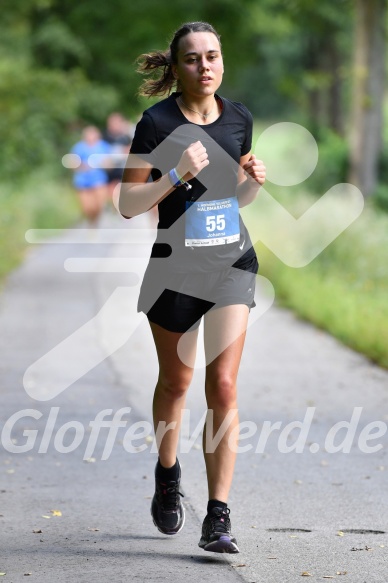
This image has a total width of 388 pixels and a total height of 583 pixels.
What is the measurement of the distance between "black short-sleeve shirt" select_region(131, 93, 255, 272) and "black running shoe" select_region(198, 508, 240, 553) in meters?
0.96

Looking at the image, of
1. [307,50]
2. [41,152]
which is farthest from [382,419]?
[307,50]

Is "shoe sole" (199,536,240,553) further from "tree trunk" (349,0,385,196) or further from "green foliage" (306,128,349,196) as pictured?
"green foliage" (306,128,349,196)

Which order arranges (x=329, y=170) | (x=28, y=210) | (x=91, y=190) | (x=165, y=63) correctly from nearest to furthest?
(x=165, y=63) < (x=91, y=190) < (x=28, y=210) < (x=329, y=170)

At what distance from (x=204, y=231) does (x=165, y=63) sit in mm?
750

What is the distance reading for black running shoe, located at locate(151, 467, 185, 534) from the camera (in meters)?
5.46

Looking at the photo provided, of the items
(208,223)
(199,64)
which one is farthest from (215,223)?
(199,64)

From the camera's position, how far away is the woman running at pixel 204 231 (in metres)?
5.13

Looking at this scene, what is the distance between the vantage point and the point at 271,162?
28953 mm

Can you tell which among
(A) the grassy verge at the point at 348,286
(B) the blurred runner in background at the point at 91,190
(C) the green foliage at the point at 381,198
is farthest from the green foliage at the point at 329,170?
(A) the grassy verge at the point at 348,286

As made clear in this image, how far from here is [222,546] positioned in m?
5.09

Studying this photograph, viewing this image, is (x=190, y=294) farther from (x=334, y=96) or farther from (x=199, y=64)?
(x=334, y=96)

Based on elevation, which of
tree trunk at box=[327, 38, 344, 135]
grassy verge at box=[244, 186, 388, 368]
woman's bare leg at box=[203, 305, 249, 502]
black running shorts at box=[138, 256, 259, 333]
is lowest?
woman's bare leg at box=[203, 305, 249, 502]

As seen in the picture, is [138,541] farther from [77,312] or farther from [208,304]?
[77,312]

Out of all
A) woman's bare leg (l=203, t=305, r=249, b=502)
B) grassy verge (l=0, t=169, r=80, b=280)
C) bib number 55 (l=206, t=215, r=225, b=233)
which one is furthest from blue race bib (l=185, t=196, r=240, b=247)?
grassy verge (l=0, t=169, r=80, b=280)
